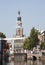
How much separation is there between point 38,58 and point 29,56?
313 cm

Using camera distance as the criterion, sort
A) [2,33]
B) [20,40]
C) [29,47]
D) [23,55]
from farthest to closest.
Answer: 1. [20,40]
2. [2,33]
3. [29,47]
4. [23,55]

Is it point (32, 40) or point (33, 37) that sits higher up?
point (33, 37)

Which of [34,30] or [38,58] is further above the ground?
[34,30]

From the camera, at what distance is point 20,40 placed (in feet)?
610

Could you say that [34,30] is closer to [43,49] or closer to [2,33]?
[43,49]

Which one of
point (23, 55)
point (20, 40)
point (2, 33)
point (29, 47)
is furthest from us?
point (20, 40)

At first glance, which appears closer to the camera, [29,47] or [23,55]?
[23,55]

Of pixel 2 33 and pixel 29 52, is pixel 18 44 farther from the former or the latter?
pixel 29 52

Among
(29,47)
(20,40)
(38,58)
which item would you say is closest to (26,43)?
(29,47)

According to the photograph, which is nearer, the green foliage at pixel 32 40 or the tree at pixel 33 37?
the tree at pixel 33 37

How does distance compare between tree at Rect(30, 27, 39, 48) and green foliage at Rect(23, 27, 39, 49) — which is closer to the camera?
tree at Rect(30, 27, 39, 48)

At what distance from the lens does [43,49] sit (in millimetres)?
121125

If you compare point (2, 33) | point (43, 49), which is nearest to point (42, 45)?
point (43, 49)

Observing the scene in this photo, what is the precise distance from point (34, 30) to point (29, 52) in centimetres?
597
